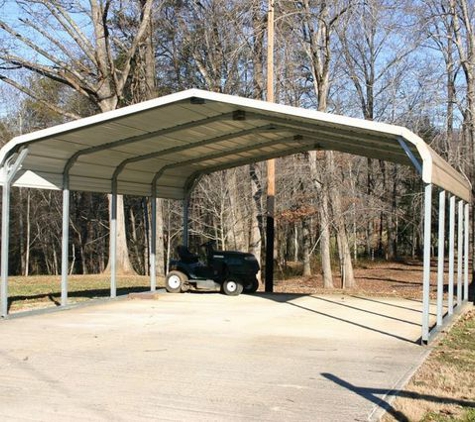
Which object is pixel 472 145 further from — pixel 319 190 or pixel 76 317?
pixel 76 317

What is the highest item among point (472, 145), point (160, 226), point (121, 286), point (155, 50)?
point (155, 50)

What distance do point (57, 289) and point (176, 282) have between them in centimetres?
420

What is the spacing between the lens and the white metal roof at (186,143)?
890 cm

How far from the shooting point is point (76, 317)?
10.4 m

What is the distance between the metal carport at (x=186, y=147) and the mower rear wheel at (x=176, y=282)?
532mm

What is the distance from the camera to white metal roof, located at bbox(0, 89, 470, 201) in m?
8.90

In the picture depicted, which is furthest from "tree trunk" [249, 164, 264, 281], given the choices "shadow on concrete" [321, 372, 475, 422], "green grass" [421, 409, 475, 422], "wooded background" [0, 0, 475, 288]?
"green grass" [421, 409, 475, 422]

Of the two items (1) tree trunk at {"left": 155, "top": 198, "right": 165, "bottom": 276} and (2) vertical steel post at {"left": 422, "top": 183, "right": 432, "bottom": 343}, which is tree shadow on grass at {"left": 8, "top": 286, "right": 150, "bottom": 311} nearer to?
(1) tree trunk at {"left": 155, "top": 198, "right": 165, "bottom": 276}

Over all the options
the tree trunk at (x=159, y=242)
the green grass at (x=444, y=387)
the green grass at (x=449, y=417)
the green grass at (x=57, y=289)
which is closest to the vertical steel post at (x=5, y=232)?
the green grass at (x=57, y=289)

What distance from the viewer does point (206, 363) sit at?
680cm

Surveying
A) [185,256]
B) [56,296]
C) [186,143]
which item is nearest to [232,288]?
[185,256]

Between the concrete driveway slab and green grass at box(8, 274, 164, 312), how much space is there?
Answer: 204 cm

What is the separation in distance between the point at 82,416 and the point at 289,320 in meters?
5.70

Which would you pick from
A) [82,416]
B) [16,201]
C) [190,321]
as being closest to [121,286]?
[190,321]
